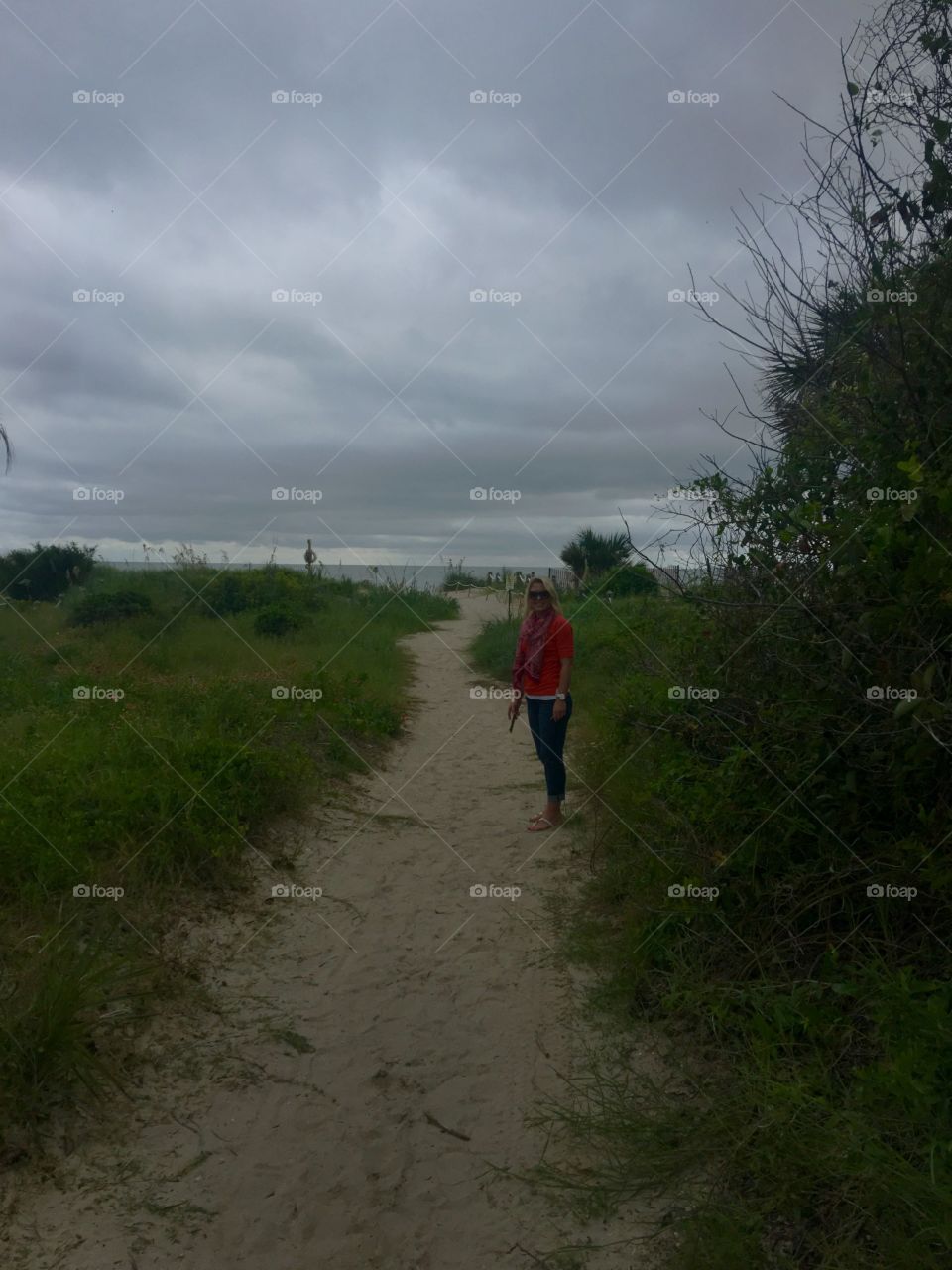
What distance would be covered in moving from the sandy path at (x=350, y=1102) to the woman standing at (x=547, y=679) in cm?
62

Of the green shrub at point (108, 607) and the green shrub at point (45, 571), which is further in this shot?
the green shrub at point (45, 571)

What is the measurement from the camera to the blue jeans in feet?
22.0

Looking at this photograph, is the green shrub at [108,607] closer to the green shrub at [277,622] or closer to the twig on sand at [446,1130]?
the green shrub at [277,622]

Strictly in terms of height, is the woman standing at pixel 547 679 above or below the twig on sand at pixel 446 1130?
above

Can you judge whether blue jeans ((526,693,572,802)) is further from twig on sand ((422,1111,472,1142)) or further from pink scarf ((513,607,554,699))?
twig on sand ((422,1111,472,1142))

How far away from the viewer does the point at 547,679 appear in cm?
679

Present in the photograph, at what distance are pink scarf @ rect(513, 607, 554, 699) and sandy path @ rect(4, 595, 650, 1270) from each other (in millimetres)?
1309

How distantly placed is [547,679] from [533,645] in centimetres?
27

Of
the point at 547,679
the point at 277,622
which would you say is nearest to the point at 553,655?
the point at 547,679

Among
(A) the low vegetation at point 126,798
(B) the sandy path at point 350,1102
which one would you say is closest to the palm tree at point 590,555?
(A) the low vegetation at point 126,798

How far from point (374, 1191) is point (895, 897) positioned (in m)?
2.20

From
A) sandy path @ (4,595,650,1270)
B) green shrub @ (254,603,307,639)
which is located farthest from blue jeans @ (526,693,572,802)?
green shrub @ (254,603,307,639)

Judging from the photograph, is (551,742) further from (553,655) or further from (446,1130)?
(446,1130)

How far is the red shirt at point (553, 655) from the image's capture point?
6.68 metres
